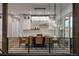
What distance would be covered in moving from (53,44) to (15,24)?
55.2 inches

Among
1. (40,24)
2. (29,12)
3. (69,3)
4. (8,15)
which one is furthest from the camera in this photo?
(40,24)

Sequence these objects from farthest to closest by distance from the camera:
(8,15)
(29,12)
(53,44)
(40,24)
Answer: (40,24) → (29,12) → (53,44) → (8,15)

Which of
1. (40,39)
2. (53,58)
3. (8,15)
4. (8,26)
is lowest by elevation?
(53,58)

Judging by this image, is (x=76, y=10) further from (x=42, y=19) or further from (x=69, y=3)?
(x=42, y=19)

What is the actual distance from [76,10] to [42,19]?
7.38ft

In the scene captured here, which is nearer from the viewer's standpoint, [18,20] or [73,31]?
[73,31]

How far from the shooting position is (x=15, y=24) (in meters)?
5.46

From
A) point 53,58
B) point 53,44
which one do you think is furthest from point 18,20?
point 53,58

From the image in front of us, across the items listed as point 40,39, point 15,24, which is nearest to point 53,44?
point 40,39

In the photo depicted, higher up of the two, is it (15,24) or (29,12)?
(29,12)

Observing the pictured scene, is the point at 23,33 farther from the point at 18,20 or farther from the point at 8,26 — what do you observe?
the point at 8,26

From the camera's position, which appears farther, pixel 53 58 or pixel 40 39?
pixel 40 39

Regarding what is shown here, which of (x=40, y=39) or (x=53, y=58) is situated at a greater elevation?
(x=40, y=39)

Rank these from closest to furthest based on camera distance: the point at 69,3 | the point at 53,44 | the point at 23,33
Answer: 1. the point at 69,3
2. the point at 53,44
3. the point at 23,33
